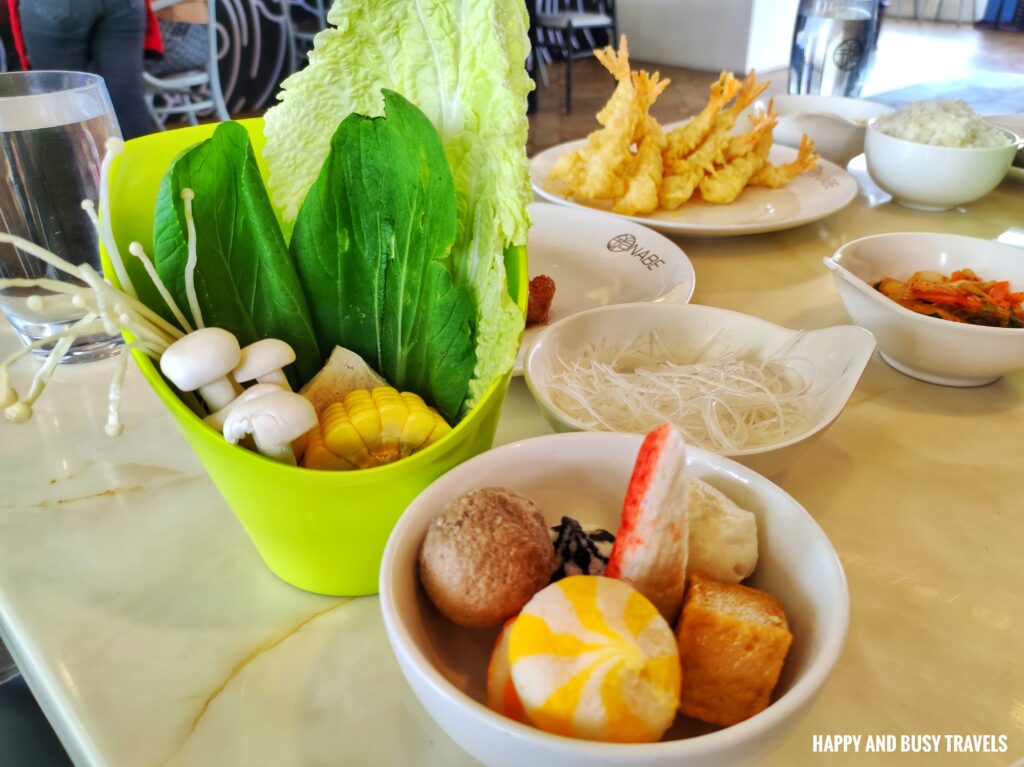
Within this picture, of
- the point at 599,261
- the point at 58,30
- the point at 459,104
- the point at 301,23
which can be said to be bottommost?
the point at 301,23

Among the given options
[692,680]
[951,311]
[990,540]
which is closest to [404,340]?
[692,680]

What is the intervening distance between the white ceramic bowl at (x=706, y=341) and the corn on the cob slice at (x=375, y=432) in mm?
123

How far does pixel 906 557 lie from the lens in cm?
51

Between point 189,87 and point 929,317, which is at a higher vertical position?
point 929,317

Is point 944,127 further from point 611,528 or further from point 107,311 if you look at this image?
point 107,311

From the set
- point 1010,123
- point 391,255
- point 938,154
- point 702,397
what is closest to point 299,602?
point 391,255

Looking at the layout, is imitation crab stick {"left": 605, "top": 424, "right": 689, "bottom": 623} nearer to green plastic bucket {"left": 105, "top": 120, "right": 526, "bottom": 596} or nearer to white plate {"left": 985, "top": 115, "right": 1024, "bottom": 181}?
green plastic bucket {"left": 105, "top": 120, "right": 526, "bottom": 596}

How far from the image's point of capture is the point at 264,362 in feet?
1.39

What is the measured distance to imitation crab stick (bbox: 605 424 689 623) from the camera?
351 mm

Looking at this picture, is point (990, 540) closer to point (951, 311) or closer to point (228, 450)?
point (951, 311)

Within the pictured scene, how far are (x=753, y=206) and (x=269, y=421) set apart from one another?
34.1 inches

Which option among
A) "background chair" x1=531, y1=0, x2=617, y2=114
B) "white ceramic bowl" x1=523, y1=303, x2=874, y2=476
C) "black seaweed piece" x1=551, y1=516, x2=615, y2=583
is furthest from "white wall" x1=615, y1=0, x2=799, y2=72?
"black seaweed piece" x1=551, y1=516, x2=615, y2=583

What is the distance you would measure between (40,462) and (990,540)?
68 cm

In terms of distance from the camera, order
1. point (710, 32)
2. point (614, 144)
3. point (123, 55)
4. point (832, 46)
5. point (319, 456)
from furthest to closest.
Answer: point (710, 32)
point (123, 55)
point (832, 46)
point (614, 144)
point (319, 456)
